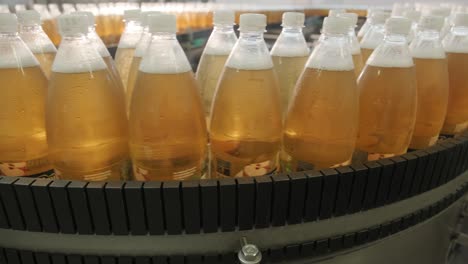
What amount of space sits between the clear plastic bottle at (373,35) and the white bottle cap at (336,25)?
0.26 meters

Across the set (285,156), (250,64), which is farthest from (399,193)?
(250,64)

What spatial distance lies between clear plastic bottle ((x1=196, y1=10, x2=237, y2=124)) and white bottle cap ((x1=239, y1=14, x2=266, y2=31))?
0.12 meters

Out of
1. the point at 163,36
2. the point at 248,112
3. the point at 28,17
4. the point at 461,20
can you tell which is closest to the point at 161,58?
the point at 163,36

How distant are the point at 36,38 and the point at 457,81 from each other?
71 cm

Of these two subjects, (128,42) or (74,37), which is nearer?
(74,37)

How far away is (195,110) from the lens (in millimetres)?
458

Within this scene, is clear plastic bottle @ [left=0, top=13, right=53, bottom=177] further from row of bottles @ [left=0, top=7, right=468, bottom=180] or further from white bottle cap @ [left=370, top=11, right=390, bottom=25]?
white bottle cap @ [left=370, top=11, right=390, bottom=25]

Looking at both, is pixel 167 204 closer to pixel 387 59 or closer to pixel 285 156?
pixel 285 156

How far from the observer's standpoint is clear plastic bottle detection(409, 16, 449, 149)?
0.55 m

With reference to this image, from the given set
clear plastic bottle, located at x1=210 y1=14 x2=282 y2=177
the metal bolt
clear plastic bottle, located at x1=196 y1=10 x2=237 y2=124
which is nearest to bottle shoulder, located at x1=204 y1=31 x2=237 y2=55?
clear plastic bottle, located at x1=196 y1=10 x2=237 y2=124

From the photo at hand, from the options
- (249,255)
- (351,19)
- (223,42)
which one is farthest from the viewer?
(223,42)

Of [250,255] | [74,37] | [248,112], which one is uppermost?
[74,37]

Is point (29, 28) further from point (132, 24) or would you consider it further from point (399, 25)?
point (399, 25)

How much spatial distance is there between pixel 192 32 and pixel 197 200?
216cm
